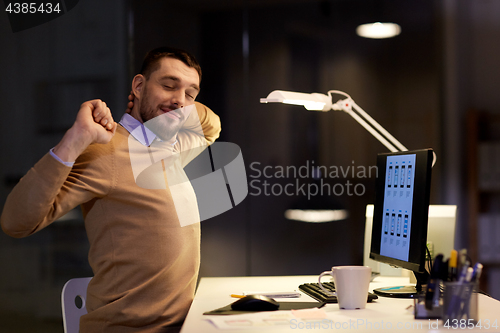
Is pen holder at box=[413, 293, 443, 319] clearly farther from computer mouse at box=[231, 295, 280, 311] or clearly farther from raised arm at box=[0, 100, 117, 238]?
raised arm at box=[0, 100, 117, 238]

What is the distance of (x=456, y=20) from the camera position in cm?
277

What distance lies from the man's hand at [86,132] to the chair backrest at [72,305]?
605mm

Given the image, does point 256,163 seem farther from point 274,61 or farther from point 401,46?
point 401,46

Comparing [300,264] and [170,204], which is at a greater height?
[170,204]

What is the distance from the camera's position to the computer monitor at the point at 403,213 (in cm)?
135

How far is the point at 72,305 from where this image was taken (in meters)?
1.69

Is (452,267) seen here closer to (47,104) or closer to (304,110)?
(304,110)

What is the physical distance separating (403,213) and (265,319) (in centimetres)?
62

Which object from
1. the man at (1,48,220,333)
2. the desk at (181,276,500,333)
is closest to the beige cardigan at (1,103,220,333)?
the man at (1,48,220,333)

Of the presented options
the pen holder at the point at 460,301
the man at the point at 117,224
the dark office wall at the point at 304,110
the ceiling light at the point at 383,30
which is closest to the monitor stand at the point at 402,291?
the pen holder at the point at 460,301

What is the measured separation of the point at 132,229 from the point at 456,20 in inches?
94.6

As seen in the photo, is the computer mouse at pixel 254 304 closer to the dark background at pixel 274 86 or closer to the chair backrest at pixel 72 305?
the chair backrest at pixel 72 305

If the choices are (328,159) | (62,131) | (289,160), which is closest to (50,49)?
(62,131)

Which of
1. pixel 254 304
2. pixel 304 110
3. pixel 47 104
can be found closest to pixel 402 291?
pixel 254 304
